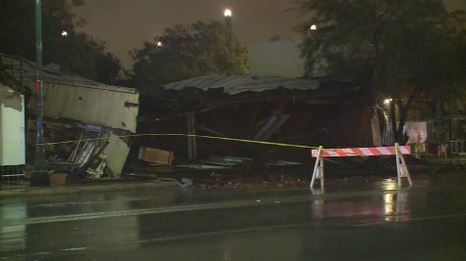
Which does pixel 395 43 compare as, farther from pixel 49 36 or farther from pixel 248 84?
pixel 49 36

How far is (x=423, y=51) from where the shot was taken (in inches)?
1049

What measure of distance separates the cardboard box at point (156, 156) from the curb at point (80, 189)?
4889mm

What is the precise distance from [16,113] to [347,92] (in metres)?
14.5

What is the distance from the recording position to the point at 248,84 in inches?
997

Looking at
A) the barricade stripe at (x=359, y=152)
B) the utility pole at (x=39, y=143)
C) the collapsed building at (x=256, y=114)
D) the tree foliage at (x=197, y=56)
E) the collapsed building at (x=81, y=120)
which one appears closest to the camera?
the utility pole at (x=39, y=143)

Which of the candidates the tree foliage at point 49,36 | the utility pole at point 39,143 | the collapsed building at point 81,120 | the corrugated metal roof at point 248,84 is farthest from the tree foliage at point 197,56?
the utility pole at point 39,143

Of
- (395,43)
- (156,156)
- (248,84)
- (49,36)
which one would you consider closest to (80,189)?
(156,156)

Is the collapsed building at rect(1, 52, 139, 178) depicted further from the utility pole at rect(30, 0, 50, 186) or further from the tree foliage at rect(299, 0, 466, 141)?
the tree foliage at rect(299, 0, 466, 141)

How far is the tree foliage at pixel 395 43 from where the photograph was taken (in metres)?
26.5

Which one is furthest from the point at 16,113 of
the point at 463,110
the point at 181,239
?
the point at 463,110

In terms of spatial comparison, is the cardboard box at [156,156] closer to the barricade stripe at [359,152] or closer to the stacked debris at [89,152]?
the stacked debris at [89,152]

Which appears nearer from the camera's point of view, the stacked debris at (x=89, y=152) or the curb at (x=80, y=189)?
the curb at (x=80, y=189)

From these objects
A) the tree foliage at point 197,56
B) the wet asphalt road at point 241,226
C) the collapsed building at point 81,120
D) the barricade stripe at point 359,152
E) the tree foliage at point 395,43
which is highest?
the tree foliage at point 197,56

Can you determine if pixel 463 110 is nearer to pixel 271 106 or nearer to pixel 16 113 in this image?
pixel 271 106
